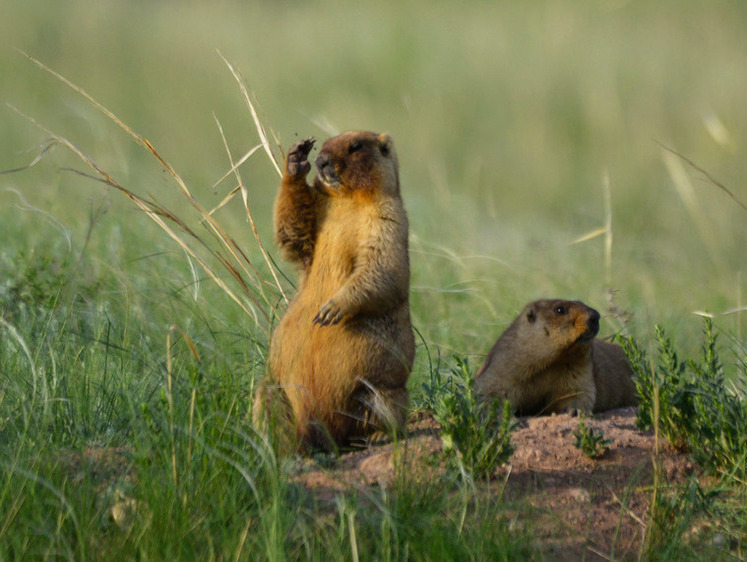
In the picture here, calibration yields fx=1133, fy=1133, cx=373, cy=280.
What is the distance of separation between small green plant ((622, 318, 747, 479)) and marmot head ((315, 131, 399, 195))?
3.51 ft

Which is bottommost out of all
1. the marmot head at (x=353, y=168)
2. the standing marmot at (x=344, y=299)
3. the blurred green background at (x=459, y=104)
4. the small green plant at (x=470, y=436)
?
the blurred green background at (x=459, y=104)

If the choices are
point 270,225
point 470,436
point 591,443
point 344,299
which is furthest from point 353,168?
point 270,225

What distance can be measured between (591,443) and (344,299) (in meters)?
0.94

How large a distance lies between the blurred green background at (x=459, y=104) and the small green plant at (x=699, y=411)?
4.63 metres

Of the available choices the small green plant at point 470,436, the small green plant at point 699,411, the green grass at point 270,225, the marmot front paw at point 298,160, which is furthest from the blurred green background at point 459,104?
the small green plant at point 470,436

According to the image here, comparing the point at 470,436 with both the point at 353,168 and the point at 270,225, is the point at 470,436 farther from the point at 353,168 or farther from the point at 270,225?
the point at 270,225

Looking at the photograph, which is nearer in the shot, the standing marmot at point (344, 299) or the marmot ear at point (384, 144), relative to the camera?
the standing marmot at point (344, 299)

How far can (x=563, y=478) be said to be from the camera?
357 centimetres

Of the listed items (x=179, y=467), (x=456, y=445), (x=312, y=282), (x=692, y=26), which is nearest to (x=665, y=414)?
(x=456, y=445)

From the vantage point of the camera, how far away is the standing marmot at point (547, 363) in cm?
493

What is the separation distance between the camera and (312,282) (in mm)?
4078

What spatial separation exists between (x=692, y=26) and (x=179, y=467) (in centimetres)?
1368

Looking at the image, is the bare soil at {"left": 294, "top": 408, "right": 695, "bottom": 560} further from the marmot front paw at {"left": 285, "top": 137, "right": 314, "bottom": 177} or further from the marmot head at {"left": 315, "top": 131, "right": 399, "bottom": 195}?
the marmot front paw at {"left": 285, "top": 137, "right": 314, "bottom": 177}

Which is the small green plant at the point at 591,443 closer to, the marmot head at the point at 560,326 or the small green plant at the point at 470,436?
the small green plant at the point at 470,436
